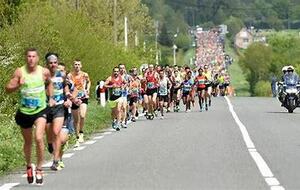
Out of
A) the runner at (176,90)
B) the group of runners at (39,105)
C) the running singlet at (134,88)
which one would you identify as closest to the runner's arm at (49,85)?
the group of runners at (39,105)

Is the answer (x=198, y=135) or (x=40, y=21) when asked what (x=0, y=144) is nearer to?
(x=198, y=135)

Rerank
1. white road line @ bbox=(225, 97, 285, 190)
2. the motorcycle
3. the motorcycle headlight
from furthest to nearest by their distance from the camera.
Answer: the motorcycle headlight → the motorcycle → white road line @ bbox=(225, 97, 285, 190)

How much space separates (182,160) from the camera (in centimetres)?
1697

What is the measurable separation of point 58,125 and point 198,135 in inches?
374

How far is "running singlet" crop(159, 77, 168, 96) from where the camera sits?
34.7 metres

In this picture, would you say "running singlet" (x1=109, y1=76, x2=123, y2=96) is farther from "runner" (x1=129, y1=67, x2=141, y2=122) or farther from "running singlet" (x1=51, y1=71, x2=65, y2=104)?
"running singlet" (x1=51, y1=71, x2=65, y2=104)

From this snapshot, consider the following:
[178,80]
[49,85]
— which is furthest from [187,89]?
[49,85]

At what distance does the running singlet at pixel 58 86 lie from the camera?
1545 centimetres

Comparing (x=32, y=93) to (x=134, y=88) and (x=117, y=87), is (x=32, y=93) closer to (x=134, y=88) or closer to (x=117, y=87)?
(x=117, y=87)

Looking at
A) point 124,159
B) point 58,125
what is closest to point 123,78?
point 124,159

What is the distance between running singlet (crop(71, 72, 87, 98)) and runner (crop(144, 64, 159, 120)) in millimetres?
11357

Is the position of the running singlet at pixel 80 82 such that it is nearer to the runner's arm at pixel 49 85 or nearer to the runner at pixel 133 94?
the runner's arm at pixel 49 85

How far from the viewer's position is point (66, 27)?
40.1 meters

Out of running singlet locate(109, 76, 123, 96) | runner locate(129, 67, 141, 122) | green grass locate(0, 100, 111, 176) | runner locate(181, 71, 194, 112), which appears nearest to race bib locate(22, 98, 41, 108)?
green grass locate(0, 100, 111, 176)
